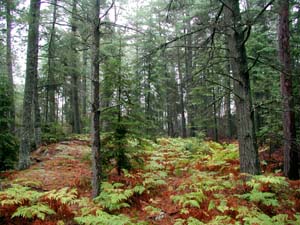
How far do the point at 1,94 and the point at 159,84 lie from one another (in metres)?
12.5

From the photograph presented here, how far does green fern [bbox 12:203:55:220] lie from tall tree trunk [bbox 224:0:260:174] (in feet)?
15.4

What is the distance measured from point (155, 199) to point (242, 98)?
133 inches

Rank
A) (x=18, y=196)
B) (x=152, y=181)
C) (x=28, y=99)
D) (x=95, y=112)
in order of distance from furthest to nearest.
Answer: (x=28, y=99) < (x=152, y=181) < (x=95, y=112) < (x=18, y=196)

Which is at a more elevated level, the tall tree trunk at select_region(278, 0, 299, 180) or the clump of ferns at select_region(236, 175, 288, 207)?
the tall tree trunk at select_region(278, 0, 299, 180)

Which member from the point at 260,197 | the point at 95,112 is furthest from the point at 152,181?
the point at 260,197

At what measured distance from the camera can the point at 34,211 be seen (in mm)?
5121

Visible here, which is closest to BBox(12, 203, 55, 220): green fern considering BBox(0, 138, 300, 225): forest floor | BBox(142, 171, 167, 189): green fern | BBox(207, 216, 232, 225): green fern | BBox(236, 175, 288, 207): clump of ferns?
BBox(0, 138, 300, 225): forest floor

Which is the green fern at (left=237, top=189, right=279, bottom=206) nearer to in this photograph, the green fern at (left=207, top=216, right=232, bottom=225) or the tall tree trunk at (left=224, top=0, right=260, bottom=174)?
the tall tree trunk at (left=224, top=0, right=260, bottom=174)

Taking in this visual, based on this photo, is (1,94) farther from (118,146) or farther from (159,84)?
(159,84)

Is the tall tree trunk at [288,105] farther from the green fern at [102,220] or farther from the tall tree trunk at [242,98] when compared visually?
the green fern at [102,220]

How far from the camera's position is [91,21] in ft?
20.3

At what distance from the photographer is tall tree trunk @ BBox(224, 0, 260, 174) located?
6273 mm

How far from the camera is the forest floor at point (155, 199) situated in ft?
17.1

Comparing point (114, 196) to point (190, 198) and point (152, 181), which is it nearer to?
point (152, 181)
